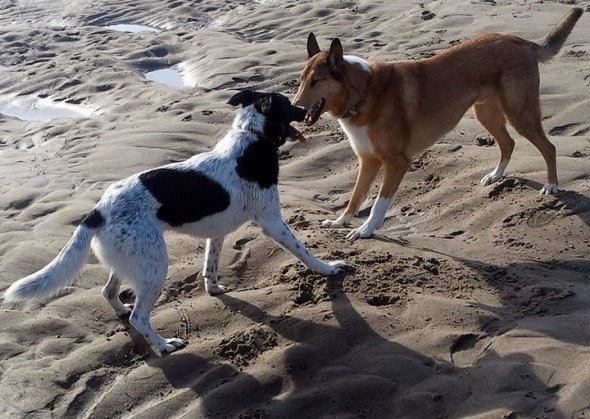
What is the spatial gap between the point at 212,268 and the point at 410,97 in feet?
7.40

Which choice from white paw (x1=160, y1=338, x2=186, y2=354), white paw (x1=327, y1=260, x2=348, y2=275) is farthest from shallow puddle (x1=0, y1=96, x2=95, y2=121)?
white paw (x1=160, y1=338, x2=186, y2=354)

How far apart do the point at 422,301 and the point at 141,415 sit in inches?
73.2

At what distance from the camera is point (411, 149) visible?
593 cm

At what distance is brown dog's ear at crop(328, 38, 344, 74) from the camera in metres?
5.60

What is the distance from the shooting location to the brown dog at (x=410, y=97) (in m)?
5.72

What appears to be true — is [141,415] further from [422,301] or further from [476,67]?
[476,67]

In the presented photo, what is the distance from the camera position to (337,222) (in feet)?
19.5

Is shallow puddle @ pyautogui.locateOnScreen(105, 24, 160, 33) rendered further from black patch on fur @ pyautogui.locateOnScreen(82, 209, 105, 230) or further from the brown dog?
black patch on fur @ pyautogui.locateOnScreen(82, 209, 105, 230)

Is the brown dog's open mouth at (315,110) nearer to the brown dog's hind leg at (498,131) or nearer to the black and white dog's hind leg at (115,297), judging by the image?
the brown dog's hind leg at (498,131)

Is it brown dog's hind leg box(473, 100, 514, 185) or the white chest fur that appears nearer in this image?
the white chest fur

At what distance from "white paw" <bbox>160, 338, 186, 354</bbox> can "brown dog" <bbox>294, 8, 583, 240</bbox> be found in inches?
70.9

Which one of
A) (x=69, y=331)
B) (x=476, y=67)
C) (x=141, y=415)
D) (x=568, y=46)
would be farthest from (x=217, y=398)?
(x=568, y=46)

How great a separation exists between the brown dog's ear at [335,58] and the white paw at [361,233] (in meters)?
1.30

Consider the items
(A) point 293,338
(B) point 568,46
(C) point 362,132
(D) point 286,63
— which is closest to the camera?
(A) point 293,338
